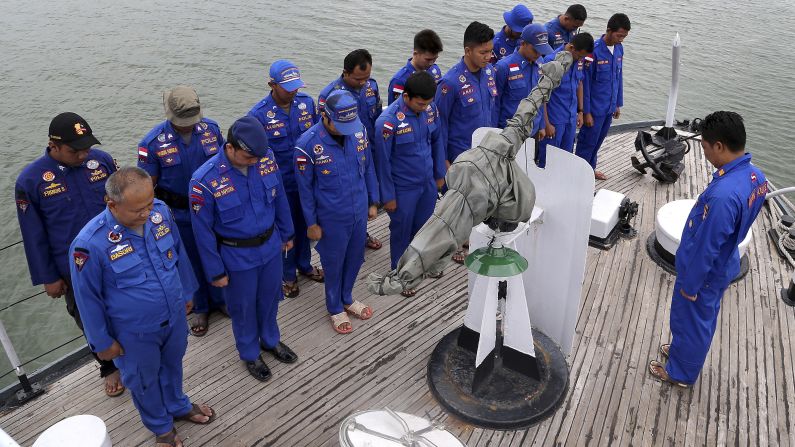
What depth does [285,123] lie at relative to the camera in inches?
170

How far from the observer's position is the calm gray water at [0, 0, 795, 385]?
1176 cm

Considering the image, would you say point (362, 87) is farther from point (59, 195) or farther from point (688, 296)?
point (688, 296)

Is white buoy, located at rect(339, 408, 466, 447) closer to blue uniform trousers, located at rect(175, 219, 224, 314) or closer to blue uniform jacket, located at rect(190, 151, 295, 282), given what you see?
blue uniform jacket, located at rect(190, 151, 295, 282)

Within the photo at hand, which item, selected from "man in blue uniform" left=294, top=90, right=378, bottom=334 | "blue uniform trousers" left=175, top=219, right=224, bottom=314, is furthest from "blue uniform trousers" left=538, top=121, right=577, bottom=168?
"blue uniform trousers" left=175, top=219, right=224, bottom=314

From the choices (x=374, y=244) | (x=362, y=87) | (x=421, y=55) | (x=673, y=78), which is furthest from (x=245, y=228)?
(x=673, y=78)

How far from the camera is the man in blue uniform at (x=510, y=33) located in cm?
654

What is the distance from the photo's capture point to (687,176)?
6777mm

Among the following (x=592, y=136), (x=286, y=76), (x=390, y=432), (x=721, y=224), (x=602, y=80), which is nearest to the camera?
(x=390, y=432)

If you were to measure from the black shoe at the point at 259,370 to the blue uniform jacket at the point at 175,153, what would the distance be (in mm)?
1085

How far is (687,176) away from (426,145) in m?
3.89

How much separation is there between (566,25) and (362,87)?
3228 mm

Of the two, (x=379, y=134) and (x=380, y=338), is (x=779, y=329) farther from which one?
(x=379, y=134)

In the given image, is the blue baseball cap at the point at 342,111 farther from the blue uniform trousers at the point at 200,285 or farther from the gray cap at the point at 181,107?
the blue uniform trousers at the point at 200,285

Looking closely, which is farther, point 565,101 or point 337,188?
point 565,101
